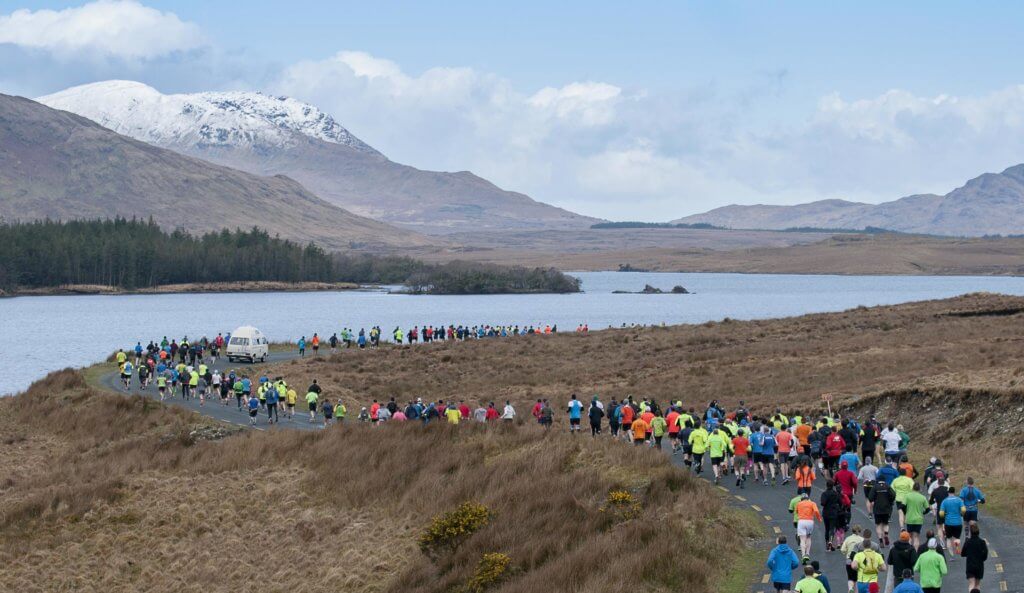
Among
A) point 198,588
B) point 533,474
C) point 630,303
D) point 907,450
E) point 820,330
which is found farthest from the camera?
point 630,303

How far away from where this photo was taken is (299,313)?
13988cm

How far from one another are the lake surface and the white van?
1185 cm

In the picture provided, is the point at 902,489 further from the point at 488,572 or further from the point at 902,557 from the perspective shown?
the point at 488,572

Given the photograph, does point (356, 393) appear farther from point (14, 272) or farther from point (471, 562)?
point (14, 272)

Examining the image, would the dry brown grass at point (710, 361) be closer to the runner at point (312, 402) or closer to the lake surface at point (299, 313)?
the runner at point (312, 402)

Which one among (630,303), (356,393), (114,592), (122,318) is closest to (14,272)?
(122,318)

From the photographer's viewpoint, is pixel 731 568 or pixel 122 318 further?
pixel 122 318

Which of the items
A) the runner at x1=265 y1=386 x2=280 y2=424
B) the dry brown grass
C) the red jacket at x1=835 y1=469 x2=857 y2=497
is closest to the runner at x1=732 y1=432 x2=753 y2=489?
the red jacket at x1=835 y1=469 x2=857 y2=497

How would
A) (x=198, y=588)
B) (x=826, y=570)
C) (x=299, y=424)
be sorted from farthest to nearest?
(x=299, y=424) → (x=198, y=588) → (x=826, y=570)

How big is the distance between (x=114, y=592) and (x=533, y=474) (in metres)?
9.28

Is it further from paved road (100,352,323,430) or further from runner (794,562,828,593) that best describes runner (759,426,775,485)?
paved road (100,352,323,430)

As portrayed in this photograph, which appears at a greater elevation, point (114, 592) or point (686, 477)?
point (686, 477)

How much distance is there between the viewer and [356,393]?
50.6 m

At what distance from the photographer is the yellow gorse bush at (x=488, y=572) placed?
21359mm
